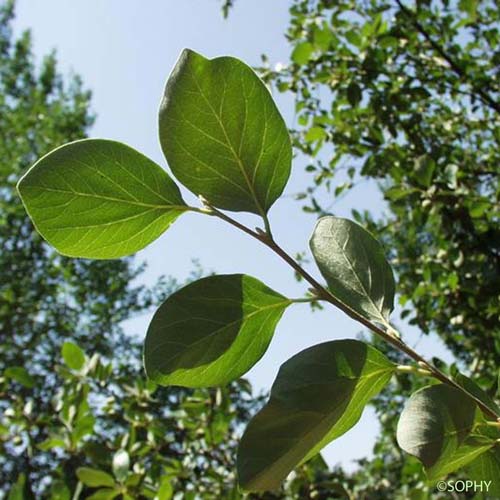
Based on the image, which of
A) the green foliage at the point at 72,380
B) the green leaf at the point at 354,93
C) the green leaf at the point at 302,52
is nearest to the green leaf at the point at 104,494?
the green foliage at the point at 72,380

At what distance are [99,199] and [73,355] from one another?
4.49 feet

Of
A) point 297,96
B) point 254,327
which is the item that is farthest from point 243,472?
point 297,96

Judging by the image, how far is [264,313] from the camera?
1.82 feet

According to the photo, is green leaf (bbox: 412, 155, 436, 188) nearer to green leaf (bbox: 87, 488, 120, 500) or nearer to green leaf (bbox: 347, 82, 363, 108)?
green leaf (bbox: 347, 82, 363, 108)

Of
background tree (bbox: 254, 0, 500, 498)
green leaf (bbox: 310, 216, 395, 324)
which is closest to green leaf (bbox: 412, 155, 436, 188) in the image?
background tree (bbox: 254, 0, 500, 498)

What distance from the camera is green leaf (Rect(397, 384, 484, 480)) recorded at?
0.48 meters

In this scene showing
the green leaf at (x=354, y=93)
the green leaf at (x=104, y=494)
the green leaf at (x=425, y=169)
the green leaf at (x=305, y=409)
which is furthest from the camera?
the green leaf at (x=354, y=93)

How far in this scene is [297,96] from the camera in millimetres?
2596

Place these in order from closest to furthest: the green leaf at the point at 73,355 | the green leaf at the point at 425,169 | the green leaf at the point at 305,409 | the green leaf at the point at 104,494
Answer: the green leaf at the point at 305,409 → the green leaf at the point at 104,494 → the green leaf at the point at 425,169 → the green leaf at the point at 73,355

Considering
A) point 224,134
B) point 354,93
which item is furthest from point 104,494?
point 354,93

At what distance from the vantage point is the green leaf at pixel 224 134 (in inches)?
19.6

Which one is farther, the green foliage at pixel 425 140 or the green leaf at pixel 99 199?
the green foliage at pixel 425 140

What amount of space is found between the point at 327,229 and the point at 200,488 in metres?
1.51

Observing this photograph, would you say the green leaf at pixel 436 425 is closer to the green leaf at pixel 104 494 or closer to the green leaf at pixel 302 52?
the green leaf at pixel 104 494
